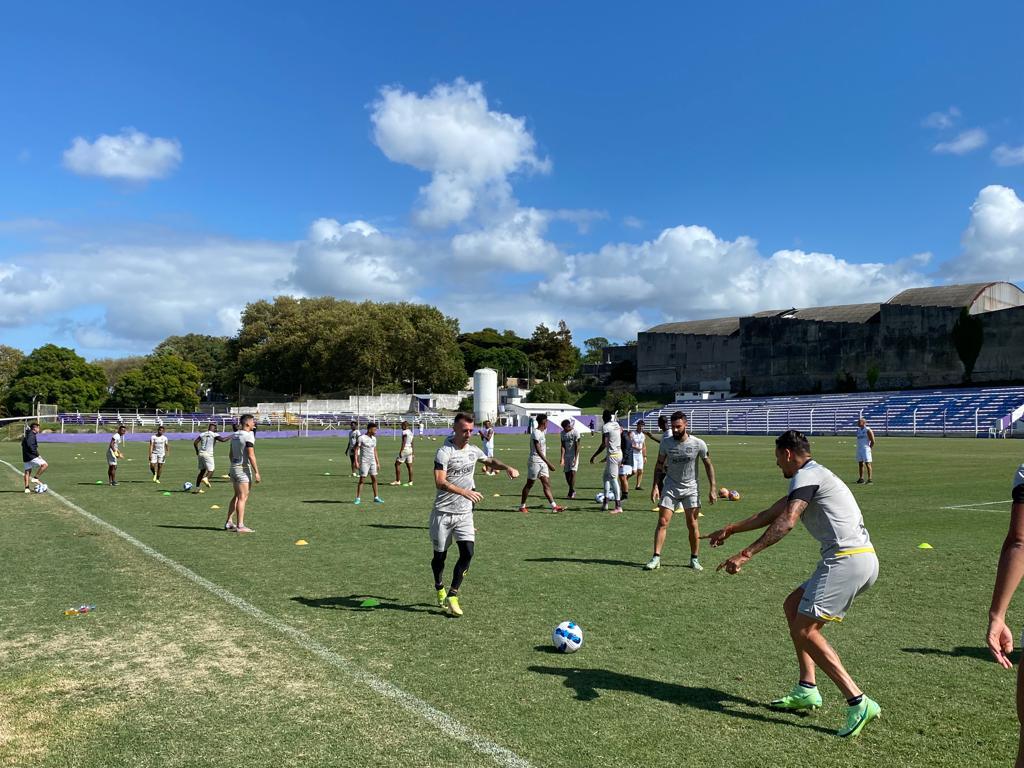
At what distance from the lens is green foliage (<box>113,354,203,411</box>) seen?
98.9 m

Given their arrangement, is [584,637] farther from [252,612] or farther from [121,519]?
[121,519]

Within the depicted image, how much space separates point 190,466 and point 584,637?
2928 centimetres

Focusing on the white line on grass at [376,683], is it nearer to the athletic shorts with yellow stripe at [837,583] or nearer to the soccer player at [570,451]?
the athletic shorts with yellow stripe at [837,583]

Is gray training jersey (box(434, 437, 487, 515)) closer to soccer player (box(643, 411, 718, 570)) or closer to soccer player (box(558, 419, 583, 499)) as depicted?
soccer player (box(643, 411, 718, 570))

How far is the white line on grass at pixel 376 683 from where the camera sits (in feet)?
17.0

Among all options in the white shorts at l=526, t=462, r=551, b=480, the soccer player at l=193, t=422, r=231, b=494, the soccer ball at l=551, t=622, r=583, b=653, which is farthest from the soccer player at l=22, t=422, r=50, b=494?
the soccer ball at l=551, t=622, r=583, b=653

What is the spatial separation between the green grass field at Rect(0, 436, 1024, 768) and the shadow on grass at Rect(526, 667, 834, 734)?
0.03 metres

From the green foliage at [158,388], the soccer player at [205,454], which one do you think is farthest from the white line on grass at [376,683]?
the green foliage at [158,388]

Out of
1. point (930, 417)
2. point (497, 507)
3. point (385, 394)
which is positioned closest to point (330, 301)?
point (385, 394)

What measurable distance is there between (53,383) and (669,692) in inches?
3890

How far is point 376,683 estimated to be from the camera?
21.2ft

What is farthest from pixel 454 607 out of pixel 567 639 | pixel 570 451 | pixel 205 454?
pixel 205 454

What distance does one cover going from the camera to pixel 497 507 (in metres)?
18.8

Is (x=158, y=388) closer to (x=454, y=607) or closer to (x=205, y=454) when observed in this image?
(x=205, y=454)
